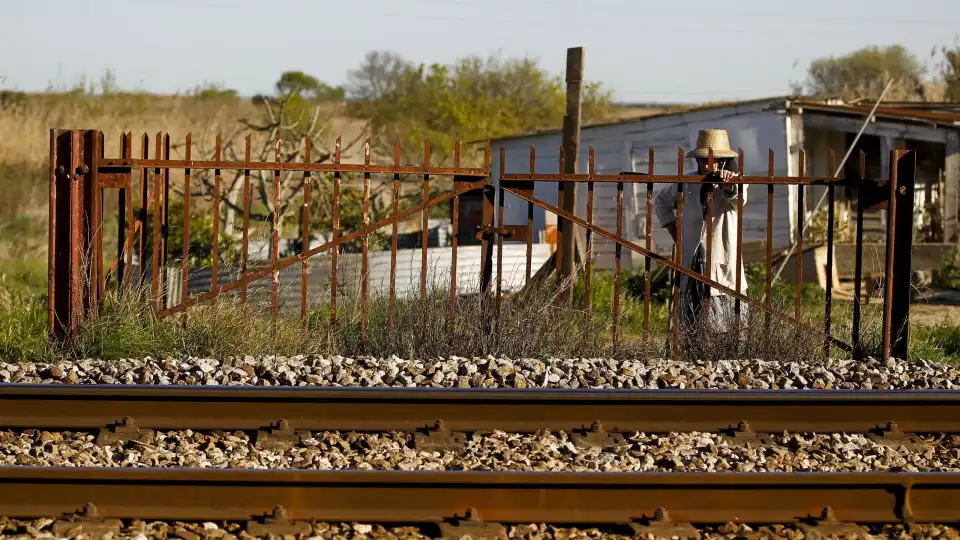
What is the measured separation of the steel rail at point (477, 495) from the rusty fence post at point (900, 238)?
146 inches

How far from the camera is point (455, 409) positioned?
6902 mm

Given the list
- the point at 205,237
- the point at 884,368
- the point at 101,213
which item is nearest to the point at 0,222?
the point at 205,237

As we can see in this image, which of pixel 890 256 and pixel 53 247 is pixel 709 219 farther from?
pixel 53 247

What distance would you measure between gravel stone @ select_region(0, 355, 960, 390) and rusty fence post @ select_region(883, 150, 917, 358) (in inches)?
16.4

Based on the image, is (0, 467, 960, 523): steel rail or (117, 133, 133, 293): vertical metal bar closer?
(0, 467, 960, 523): steel rail

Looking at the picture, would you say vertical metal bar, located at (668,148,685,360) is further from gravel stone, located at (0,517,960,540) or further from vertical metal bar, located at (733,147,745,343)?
gravel stone, located at (0,517,960,540)

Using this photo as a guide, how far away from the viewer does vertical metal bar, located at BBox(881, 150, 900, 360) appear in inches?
347

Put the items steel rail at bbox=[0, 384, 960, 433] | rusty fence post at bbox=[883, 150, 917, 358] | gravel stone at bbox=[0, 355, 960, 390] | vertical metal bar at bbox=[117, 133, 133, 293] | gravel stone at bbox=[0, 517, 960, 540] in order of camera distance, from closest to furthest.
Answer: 1. gravel stone at bbox=[0, 517, 960, 540]
2. steel rail at bbox=[0, 384, 960, 433]
3. gravel stone at bbox=[0, 355, 960, 390]
4. rusty fence post at bbox=[883, 150, 917, 358]
5. vertical metal bar at bbox=[117, 133, 133, 293]

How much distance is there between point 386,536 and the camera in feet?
16.9

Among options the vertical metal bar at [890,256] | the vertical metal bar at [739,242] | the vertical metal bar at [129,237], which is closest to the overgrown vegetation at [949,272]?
the vertical metal bar at [890,256]

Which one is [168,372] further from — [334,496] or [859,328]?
[859,328]

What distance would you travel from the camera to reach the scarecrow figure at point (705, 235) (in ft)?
31.0

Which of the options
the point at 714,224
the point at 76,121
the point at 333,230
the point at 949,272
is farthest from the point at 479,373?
the point at 76,121

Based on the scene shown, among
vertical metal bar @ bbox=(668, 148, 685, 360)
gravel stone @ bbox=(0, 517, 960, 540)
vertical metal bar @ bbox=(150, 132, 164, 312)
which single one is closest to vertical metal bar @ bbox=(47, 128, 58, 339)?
vertical metal bar @ bbox=(150, 132, 164, 312)
